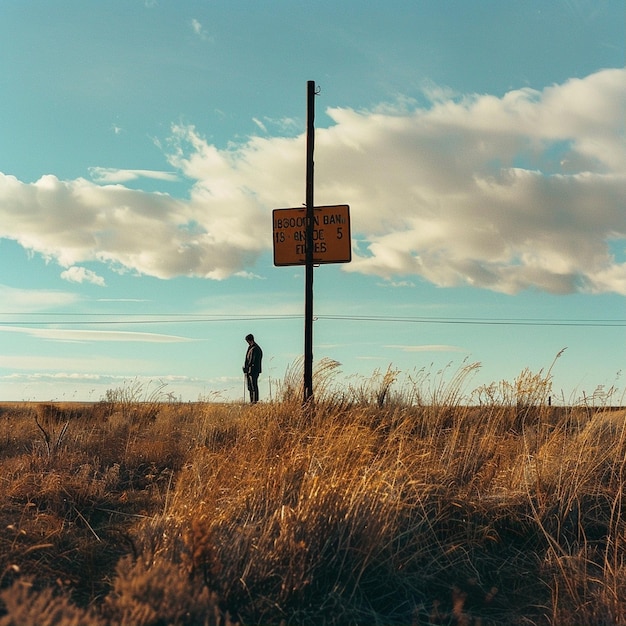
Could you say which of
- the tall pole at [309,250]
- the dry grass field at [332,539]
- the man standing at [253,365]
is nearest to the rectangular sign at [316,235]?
the tall pole at [309,250]

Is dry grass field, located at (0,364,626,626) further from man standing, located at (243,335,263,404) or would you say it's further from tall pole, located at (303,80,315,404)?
man standing, located at (243,335,263,404)

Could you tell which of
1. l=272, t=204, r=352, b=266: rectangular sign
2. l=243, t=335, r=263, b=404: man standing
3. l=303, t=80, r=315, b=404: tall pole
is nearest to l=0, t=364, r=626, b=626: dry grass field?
l=303, t=80, r=315, b=404: tall pole

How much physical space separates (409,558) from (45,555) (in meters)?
2.49

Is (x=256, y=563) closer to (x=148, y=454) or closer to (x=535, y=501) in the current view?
(x=535, y=501)

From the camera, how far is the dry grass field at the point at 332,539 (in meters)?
3.97

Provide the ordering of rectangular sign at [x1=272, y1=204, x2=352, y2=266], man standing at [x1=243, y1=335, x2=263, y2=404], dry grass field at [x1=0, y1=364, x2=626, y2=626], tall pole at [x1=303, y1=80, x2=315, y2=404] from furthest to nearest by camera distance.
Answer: man standing at [x1=243, y1=335, x2=263, y2=404], tall pole at [x1=303, y1=80, x2=315, y2=404], rectangular sign at [x1=272, y1=204, x2=352, y2=266], dry grass field at [x1=0, y1=364, x2=626, y2=626]

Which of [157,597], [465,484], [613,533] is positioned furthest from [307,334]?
[157,597]

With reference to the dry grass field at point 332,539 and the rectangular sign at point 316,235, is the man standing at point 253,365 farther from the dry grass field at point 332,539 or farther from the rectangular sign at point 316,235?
the dry grass field at point 332,539

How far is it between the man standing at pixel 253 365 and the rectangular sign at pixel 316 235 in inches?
243

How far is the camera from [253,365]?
18906mm

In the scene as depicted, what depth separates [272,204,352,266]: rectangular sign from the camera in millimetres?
12836

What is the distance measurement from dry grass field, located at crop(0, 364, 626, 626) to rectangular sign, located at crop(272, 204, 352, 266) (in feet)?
16.7

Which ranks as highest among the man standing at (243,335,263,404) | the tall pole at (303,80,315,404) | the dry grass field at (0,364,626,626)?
the tall pole at (303,80,315,404)

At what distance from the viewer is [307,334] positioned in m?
13.2
